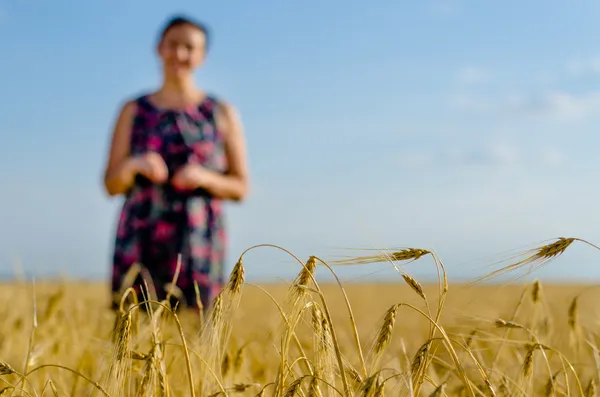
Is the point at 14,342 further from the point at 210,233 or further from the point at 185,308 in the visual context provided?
the point at 210,233

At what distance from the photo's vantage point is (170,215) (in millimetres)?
3143

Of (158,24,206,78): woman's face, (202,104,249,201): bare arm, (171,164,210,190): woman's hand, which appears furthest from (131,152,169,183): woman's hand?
(158,24,206,78): woman's face

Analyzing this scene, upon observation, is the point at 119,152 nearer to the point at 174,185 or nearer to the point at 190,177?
the point at 174,185

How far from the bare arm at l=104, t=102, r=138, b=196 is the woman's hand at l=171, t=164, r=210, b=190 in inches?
8.1

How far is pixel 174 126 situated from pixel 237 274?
2.40 metres

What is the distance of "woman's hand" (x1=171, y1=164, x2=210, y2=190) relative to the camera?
2860 mm

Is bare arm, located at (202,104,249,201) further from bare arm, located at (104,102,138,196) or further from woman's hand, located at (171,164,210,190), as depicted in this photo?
bare arm, located at (104,102,138,196)

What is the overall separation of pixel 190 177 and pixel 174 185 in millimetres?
208

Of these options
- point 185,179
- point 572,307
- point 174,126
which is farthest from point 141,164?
point 572,307

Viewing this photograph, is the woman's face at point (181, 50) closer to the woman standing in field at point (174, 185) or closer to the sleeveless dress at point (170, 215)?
the woman standing in field at point (174, 185)

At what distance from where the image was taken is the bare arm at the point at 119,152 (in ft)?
9.97

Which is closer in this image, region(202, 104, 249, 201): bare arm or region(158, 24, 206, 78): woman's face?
region(202, 104, 249, 201): bare arm

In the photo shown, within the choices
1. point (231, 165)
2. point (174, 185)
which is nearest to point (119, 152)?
point (174, 185)

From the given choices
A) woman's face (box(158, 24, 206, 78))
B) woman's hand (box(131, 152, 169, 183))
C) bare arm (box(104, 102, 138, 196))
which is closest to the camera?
woman's hand (box(131, 152, 169, 183))
